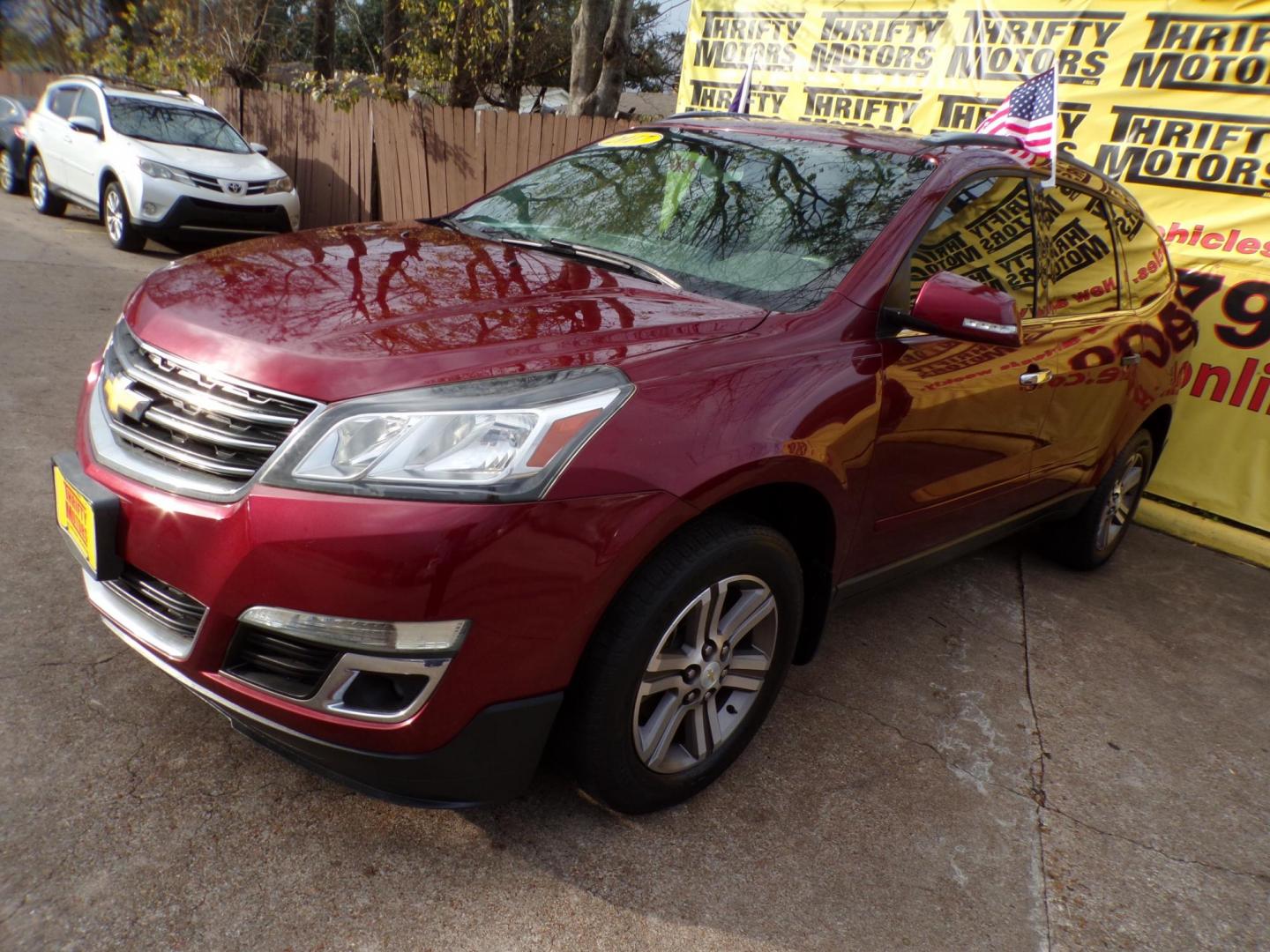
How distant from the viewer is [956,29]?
6.64 metres

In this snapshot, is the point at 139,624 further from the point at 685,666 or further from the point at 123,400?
the point at 685,666

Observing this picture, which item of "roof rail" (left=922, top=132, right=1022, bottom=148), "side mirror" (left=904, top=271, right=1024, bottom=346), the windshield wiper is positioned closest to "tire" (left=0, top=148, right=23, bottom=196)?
the windshield wiper

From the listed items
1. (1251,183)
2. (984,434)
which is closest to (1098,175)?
(984,434)

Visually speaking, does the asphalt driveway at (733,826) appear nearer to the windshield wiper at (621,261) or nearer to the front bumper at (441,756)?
the front bumper at (441,756)

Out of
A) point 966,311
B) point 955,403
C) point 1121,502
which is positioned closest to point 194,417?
point 966,311

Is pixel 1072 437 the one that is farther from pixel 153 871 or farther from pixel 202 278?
pixel 153 871

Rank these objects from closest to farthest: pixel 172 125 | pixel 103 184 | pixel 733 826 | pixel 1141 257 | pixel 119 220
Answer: pixel 733 826, pixel 1141 257, pixel 119 220, pixel 103 184, pixel 172 125

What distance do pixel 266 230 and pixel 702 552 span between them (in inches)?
368

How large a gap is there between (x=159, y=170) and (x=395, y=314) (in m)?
8.56

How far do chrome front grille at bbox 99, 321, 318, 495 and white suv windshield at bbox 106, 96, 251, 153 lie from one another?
9.17 metres

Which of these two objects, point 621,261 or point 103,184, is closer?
point 621,261

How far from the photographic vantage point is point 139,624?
84.5 inches

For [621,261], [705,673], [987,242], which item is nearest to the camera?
[705,673]

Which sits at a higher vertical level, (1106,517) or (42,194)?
(1106,517)
